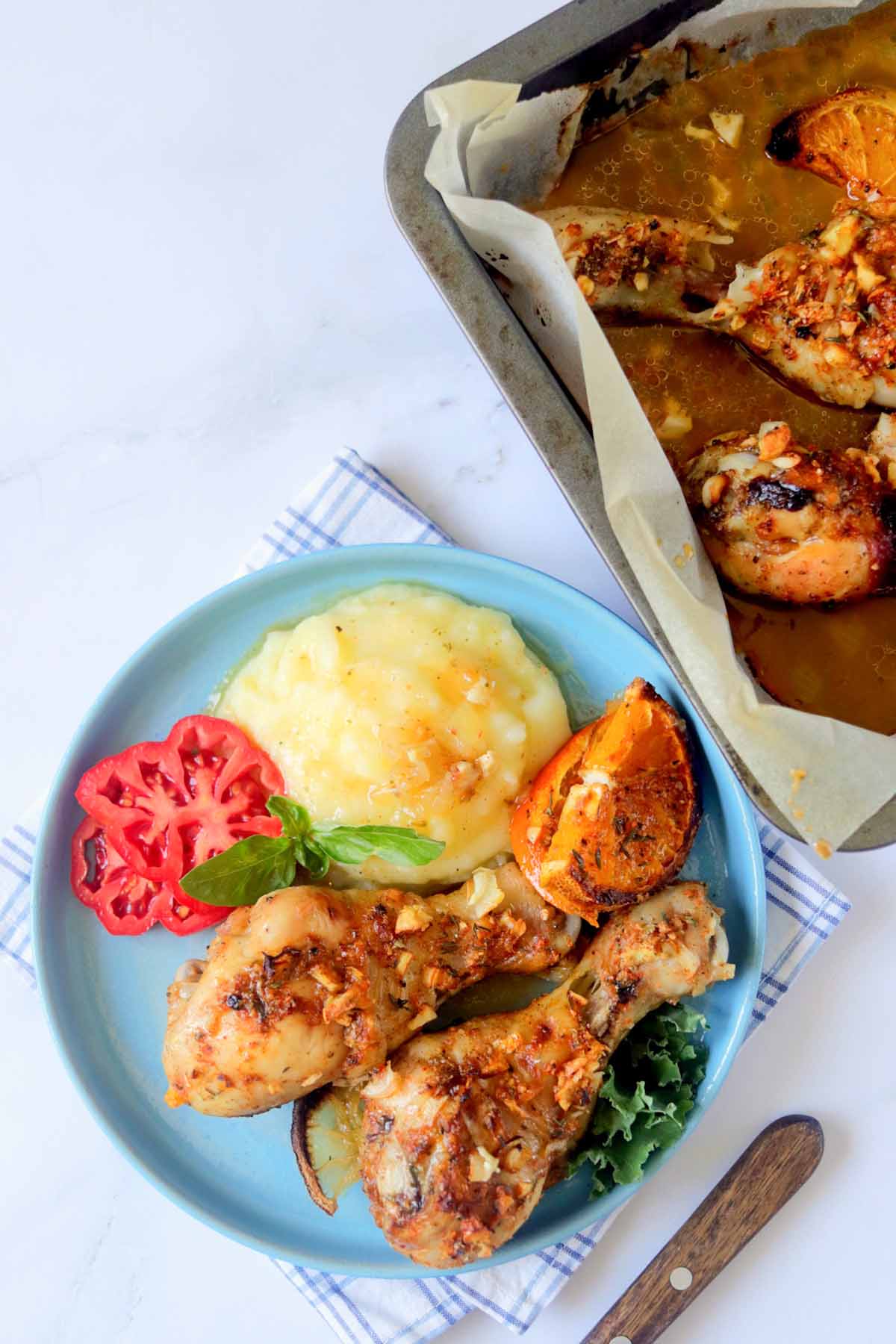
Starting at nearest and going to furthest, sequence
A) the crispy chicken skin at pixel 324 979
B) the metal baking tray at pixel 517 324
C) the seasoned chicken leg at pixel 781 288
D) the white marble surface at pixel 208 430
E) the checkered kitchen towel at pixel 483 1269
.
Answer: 1. the metal baking tray at pixel 517 324
2. the crispy chicken skin at pixel 324 979
3. the seasoned chicken leg at pixel 781 288
4. the checkered kitchen towel at pixel 483 1269
5. the white marble surface at pixel 208 430

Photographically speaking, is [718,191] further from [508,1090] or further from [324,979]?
[508,1090]

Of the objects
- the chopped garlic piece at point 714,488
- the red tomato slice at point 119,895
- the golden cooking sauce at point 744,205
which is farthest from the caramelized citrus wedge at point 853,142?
the red tomato slice at point 119,895

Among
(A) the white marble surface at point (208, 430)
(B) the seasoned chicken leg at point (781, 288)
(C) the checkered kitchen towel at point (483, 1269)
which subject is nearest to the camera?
(B) the seasoned chicken leg at point (781, 288)

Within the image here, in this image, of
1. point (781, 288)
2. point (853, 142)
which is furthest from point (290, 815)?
point (853, 142)

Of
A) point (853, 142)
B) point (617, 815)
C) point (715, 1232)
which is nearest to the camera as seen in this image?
point (617, 815)

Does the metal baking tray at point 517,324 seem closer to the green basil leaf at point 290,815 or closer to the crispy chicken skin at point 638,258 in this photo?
the crispy chicken skin at point 638,258

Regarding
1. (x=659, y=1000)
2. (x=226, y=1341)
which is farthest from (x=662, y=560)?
(x=226, y=1341)

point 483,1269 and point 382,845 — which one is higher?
point 382,845
